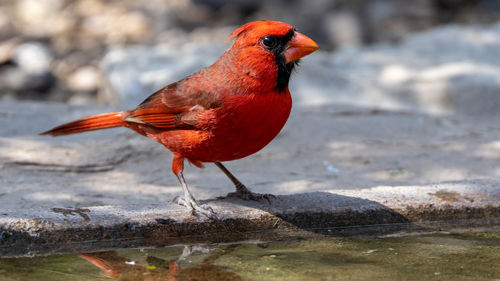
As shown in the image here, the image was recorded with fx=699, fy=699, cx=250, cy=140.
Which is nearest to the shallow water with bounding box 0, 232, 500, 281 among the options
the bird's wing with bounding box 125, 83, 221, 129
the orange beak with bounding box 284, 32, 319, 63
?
the bird's wing with bounding box 125, 83, 221, 129

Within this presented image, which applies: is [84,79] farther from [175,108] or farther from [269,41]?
[269,41]

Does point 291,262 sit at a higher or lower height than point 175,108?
lower

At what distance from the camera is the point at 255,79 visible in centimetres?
346

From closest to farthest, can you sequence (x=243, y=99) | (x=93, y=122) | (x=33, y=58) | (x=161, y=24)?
(x=243, y=99) < (x=93, y=122) < (x=33, y=58) < (x=161, y=24)

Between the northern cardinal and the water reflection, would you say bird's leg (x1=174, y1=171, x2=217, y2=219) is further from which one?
the water reflection

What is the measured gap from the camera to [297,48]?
11.3ft

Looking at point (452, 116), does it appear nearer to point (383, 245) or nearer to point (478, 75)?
point (478, 75)

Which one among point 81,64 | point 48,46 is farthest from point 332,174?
point 48,46

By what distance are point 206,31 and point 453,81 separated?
5.48 metres

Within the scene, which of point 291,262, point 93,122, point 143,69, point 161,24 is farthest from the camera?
point 161,24

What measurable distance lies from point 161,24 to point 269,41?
8.64m

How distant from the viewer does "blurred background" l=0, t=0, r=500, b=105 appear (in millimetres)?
10242

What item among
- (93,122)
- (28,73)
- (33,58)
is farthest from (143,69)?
(93,122)

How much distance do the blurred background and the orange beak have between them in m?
6.75
